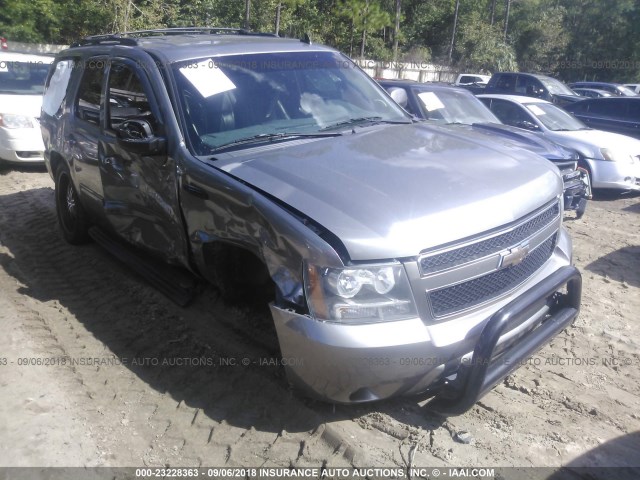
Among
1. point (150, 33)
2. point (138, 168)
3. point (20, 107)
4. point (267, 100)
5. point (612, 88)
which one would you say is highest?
point (150, 33)

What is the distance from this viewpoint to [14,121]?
9320mm

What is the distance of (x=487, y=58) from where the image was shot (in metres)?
38.8

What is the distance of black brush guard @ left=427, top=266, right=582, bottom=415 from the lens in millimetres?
2838

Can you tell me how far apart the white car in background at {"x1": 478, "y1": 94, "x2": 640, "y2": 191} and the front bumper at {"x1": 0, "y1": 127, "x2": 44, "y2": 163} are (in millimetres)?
7308

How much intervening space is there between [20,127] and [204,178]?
7.07 meters

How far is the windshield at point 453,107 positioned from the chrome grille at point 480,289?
4.86 meters

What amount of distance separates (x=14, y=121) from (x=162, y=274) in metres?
6.04

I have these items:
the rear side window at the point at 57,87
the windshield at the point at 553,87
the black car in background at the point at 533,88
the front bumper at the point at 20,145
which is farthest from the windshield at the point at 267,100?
the windshield at the point at 553,87

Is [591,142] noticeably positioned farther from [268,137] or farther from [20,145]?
[20,145]

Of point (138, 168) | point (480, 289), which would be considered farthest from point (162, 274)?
point (480, 289)

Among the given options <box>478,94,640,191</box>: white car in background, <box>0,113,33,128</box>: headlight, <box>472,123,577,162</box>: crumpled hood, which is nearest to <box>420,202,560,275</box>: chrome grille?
<box>472,123,577,162</box>: crumpled hood

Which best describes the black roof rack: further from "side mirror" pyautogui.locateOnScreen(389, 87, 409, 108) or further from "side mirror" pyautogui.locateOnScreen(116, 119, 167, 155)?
"side mirror" pyautogui.locateOnScreen(389, 87, 409, 108)

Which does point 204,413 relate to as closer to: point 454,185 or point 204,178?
point 204,178

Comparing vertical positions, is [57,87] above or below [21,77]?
above
